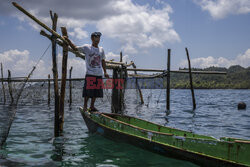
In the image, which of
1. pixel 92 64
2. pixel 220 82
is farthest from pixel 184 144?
pixel 220 82

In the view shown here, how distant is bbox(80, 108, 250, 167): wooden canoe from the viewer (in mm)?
4227

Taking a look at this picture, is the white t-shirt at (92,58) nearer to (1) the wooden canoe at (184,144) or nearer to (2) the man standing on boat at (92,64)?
(2) the man standing on boat at (92,64)

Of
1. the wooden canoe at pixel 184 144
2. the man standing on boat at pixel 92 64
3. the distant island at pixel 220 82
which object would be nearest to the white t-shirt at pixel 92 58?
the man standing on boat at pixel 92 64

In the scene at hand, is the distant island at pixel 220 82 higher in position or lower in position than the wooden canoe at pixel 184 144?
higher

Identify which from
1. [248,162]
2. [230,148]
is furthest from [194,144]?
[248,162]

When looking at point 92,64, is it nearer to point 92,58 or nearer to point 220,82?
point 92,58

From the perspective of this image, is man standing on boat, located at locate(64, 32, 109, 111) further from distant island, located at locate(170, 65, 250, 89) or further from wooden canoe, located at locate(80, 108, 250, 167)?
distant island, located at locate(170, 65, 250, 89)

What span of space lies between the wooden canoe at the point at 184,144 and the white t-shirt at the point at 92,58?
1.46m

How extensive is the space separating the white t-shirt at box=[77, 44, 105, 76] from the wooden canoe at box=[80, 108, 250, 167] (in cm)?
146

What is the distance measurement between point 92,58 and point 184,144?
3639 millimetres

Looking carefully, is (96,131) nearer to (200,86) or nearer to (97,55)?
(97,55)

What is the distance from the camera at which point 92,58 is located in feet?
22.5

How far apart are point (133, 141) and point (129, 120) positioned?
80.4 inches

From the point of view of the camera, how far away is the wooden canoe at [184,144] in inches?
166
